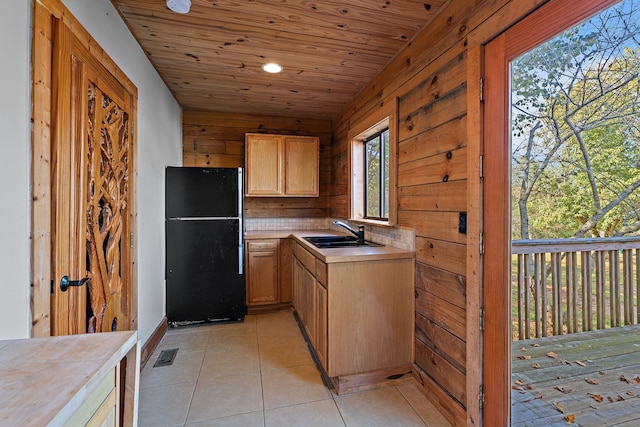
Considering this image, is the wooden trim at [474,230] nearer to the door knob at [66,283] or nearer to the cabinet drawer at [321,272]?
the cabinet drawer at [321,272]

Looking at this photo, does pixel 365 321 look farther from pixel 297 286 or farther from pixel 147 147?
pixel 147 147

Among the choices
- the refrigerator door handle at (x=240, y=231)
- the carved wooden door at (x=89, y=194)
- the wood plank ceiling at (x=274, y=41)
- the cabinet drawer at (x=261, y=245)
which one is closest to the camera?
the carved wooden door at (x=89, y=194)

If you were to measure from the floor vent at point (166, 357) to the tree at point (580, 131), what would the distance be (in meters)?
2.62

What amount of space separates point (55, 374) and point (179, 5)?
1987mm

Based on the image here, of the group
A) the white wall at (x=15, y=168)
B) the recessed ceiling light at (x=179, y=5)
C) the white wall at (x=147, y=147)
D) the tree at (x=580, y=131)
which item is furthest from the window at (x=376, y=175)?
the white wall at (x=15, y=168)

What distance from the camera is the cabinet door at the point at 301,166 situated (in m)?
3.71

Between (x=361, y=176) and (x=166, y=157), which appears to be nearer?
(x=166, y=157)

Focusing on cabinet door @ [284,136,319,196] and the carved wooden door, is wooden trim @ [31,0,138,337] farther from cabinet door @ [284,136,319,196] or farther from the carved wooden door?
cabinet door @ [284,136,319,196]

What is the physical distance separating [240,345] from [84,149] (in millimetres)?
1973

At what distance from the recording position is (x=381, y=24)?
1930 mm

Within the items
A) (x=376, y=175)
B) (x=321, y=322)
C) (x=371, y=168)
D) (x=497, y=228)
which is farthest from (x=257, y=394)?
(x=371, y=168)

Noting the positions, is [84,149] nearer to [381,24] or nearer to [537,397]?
[381,24]

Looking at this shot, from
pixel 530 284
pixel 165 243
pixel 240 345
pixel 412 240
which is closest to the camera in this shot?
pixel 530 284

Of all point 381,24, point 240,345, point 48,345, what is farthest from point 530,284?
point 240,345
